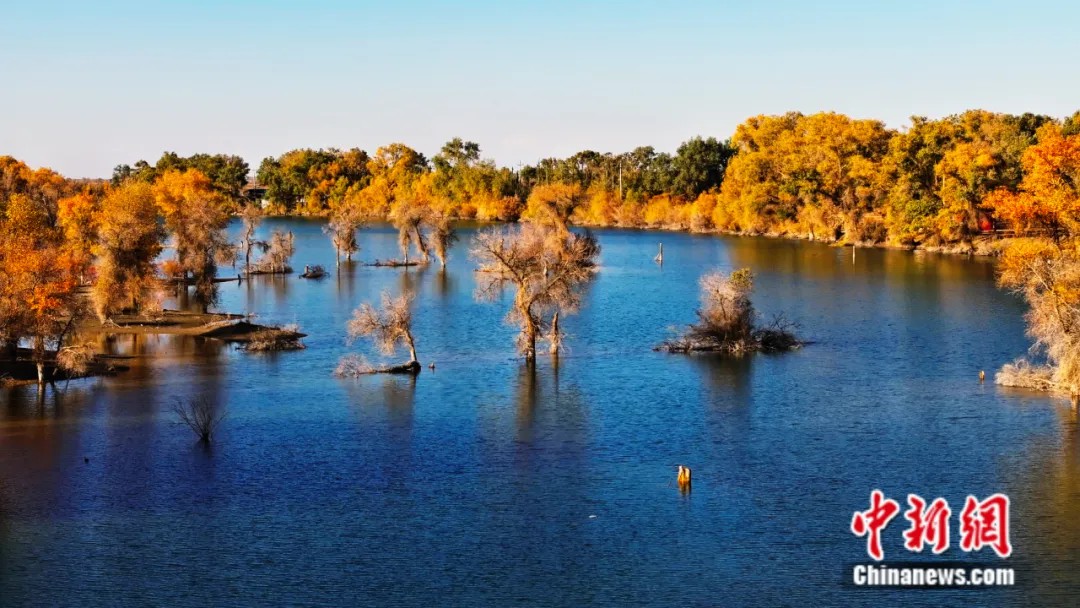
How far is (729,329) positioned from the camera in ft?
194

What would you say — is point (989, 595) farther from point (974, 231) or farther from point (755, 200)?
point (755, 200)

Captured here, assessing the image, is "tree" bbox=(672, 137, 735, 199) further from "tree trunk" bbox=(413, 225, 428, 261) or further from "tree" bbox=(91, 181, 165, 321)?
"tree" bbox=(91, 181, 165, 321)

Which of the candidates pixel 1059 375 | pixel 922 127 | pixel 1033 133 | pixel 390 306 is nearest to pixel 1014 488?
pixel 1059 375

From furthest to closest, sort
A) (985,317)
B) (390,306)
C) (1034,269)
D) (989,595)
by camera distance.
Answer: (985,317) < (390,306) < (1034,269) < (989,595)

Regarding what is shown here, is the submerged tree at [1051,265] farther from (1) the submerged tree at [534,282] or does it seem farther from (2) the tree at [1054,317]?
(1) the submerged tree at [534,282]

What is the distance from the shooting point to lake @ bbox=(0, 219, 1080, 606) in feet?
94.1

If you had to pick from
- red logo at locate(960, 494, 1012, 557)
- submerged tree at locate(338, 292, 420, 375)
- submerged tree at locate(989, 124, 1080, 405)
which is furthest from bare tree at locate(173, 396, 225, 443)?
submerged tree at locate(989, 124, 1080, 405)

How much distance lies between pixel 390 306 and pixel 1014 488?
29.5m

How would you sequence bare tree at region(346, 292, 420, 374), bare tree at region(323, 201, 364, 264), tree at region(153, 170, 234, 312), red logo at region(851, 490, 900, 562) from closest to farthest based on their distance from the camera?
red logo at region(851, 490, 900, 562), bare tree at region(346, 292, 420, 374), tree at region(153, 170, 234, 312), bare tree at region(323, 201, 364, 264)

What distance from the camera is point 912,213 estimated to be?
114 meters

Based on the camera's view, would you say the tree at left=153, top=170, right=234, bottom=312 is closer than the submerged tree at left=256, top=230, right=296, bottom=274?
Yes

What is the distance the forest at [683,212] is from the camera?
51.0 m

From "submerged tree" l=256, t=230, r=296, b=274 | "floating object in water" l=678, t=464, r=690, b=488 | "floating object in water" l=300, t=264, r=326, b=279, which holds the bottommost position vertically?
"floating object in water" l=678, t=464, r=690, b=488

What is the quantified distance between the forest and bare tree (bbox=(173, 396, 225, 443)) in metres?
7.78
